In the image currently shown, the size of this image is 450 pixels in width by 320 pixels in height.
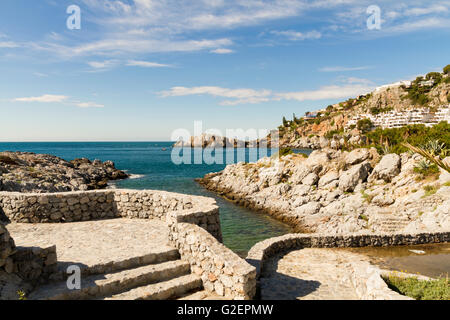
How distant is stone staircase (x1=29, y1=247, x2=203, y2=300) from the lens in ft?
23.4

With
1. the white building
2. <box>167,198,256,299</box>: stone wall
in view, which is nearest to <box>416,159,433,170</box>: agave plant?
<box>167,198,256,299</box>: stone wall

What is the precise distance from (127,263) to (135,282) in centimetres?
69

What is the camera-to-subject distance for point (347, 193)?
3030 centimetres

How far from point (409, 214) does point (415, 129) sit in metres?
Result: 40.1

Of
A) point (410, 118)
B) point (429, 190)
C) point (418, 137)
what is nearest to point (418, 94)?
point (410, 118)

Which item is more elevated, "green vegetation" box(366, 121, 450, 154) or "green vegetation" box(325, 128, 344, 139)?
"green vegetation" box(325, 128, 344, 139)

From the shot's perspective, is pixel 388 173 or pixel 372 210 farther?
pixel 388 173

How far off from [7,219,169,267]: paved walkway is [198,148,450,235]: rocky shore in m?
14.8

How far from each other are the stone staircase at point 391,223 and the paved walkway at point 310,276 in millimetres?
8894

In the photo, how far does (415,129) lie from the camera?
54.7 metres

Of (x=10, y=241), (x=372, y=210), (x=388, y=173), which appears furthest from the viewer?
(x=388, y=173)

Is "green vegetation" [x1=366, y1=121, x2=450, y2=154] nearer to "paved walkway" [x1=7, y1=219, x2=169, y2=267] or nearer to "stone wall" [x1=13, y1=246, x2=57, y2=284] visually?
"paved walkway" [x1=7, y1=219, x2=169, y2=267]
